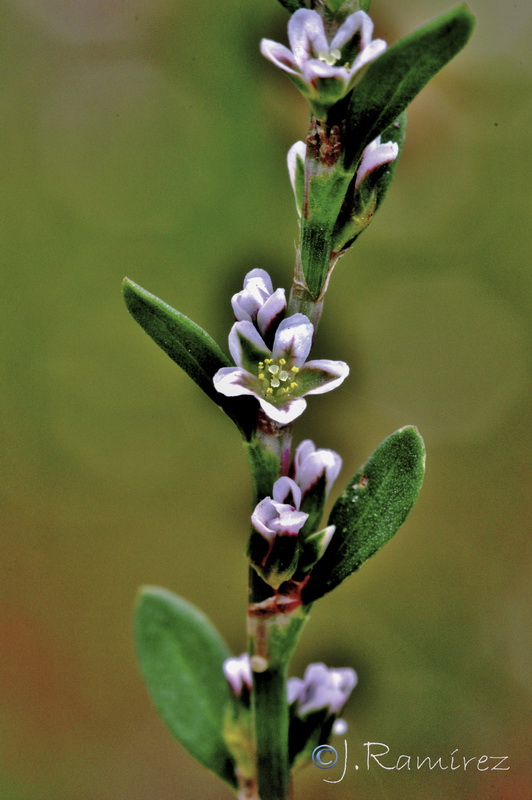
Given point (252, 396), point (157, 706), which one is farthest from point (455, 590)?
point (252, 396)

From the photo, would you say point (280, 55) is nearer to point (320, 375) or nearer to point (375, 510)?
point (320, 375)

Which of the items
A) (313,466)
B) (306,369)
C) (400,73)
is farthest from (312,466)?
(400,73)

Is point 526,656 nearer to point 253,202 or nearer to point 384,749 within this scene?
point 384,749

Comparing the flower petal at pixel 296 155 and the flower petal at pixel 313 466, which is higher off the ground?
the flower petal at pixel 296 155

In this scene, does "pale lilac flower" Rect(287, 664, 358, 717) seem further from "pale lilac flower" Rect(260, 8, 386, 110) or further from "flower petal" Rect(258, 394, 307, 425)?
"pale lilac flower" Rect(260, 8, 386, 110)

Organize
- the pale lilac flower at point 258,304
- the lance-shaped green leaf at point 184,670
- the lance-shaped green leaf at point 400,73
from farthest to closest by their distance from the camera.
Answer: the lance-shaped green leaf at point 184,670
the pale lilac flower at point 258,304
the lance-shaped green leaf at point 400,73

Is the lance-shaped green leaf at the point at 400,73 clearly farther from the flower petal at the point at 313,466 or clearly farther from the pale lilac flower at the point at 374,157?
the flower petal at the point at 313,466

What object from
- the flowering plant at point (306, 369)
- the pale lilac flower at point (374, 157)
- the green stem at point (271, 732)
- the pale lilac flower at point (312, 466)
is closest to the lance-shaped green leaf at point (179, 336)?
the flowering plant at point (306, 369)
